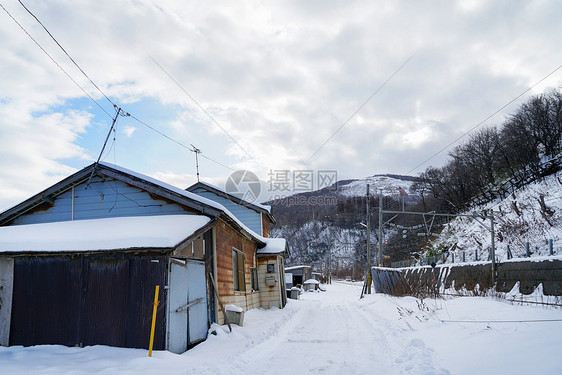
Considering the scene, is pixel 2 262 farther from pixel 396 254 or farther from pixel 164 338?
pixel 396 254

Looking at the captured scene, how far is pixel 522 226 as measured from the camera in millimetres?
25016

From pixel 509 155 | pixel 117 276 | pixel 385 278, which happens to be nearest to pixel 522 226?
pixel 385 278

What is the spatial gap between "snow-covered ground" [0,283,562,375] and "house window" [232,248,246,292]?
414cm

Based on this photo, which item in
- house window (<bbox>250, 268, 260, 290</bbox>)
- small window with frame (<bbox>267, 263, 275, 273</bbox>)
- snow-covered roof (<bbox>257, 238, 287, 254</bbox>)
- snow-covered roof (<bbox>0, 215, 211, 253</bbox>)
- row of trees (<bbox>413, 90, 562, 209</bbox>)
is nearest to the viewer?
snow-covered roof (<bbox>0, 215, 211, 253</bbox>)

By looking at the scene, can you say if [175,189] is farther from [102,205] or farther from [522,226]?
[522,226]

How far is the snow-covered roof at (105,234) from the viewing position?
28.0ft

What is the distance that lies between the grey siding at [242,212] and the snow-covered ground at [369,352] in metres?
12.2

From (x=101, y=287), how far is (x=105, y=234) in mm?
1314

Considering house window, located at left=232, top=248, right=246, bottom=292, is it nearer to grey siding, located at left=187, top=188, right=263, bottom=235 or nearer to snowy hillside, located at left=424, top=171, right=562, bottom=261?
grey siding, located at left=187, top=188, right=263, bottom=235

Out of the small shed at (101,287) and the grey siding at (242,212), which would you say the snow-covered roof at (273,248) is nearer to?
the grey siding at (242,212)

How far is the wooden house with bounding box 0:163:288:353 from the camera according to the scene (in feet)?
27.5

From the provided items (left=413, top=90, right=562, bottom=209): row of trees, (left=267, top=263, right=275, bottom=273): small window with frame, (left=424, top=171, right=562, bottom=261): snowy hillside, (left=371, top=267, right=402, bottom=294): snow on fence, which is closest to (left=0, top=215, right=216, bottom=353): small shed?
(left=267, top=263, right=275, bottom=273): small window with frame

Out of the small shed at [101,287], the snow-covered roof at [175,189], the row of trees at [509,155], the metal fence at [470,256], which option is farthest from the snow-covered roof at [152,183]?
the row of trees at [509,155]

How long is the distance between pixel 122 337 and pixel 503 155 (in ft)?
132
